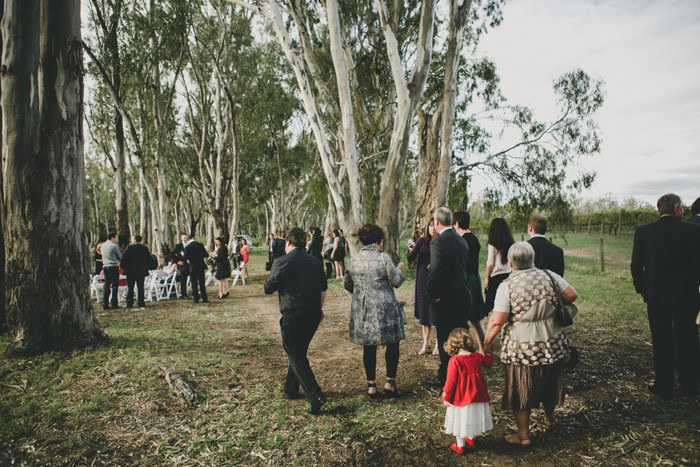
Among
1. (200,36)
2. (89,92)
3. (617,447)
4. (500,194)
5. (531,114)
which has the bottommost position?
(617,447)

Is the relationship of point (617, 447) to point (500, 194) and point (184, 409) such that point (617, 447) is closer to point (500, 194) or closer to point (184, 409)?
point (184, 409)

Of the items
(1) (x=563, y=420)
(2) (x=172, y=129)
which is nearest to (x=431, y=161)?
(1) (x=563, y=420)

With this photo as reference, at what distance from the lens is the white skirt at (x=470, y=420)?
329 cm

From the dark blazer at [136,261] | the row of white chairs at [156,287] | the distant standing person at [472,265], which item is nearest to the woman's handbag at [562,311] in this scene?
the distant standing person at [472,265]

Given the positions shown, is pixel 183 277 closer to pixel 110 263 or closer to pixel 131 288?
pixel 131 288

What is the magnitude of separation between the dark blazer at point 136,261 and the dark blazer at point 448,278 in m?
8.67

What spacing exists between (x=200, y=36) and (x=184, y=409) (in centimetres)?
2194

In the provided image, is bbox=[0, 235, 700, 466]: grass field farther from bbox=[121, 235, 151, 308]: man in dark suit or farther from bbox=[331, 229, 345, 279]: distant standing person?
bbox=[331, 229, 345, 279]: distant standing person

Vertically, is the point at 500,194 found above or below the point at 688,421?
above

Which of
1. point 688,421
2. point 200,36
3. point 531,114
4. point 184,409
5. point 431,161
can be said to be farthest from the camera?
point 200,36

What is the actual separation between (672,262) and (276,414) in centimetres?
437

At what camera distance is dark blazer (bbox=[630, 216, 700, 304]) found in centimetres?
407

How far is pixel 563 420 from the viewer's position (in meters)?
3.91

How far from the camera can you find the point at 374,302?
4266 mm
